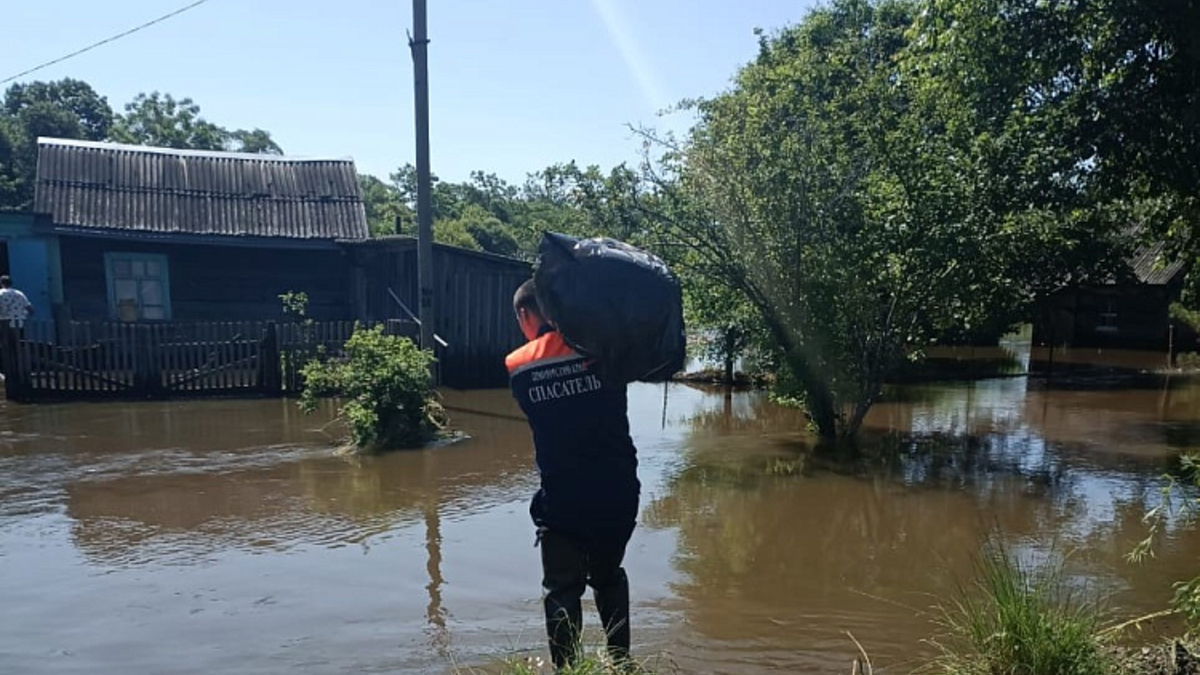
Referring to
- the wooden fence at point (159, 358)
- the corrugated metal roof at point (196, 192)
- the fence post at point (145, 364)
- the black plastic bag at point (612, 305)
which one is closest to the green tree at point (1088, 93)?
the black plastic bag at point (612, 305)

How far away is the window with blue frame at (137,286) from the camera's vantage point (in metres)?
17.8

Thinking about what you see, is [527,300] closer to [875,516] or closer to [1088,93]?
[875,516]

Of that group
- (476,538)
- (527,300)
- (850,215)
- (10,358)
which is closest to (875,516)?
(476,538)

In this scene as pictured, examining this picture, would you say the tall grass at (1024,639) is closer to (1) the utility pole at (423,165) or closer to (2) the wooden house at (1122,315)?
(1) the utility pole at (423,165)

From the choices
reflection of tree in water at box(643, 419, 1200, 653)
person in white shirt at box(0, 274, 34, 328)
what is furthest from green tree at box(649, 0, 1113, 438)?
person in white shirt at box(0, 274, 34, 328)

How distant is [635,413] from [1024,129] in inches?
263

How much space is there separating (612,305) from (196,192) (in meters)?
17.7

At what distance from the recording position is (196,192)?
18.6m

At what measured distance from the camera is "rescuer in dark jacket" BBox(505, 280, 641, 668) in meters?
3.68

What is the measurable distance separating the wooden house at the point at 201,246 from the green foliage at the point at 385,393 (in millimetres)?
5194

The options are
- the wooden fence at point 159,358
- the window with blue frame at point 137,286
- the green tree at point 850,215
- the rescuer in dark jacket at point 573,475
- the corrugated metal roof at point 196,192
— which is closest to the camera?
the rescuer in dark jacket at point 573,475

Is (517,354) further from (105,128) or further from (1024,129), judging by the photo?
(105,128)

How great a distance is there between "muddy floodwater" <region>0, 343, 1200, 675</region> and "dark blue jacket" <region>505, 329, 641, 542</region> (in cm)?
138

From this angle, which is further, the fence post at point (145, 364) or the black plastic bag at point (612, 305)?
the fence post at point (145, 364)
